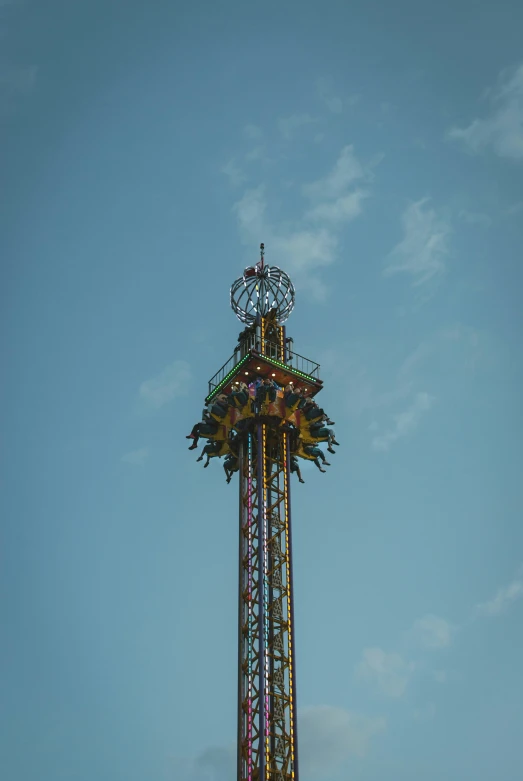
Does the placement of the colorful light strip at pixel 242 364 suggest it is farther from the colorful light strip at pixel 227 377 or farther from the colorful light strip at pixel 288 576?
the colorful light strip at pixel 288 576

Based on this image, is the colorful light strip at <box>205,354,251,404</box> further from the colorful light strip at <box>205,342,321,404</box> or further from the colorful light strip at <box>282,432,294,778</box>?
the colorful light strip at <box>282,432,294,778</box>

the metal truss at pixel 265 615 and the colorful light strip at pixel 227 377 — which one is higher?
the colorful light strip at pixel 227 377

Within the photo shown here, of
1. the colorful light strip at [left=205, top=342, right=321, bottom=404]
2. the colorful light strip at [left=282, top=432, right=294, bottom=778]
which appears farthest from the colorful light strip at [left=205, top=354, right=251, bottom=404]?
the colorful light strip at [left=282, top=432, right=294, bottom=778]

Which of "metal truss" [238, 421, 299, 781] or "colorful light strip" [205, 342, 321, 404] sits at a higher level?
"colorful light strip" [205, 342, 321, 404]

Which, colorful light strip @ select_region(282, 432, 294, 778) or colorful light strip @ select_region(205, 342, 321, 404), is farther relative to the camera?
colorful light strip @ select_region(205, 342, 321, 404)

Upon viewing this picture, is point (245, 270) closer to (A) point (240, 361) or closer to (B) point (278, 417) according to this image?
(A) point (240, 361)

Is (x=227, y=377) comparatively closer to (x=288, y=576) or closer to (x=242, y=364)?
(x=242, y=364)

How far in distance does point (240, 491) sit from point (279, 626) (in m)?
7.94

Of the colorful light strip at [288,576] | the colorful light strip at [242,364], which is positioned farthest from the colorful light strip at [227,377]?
the colorful light strip at [288,576]

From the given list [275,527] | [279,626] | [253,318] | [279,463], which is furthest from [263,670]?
[253,318]

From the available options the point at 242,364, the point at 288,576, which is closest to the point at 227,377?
the point at 242,364

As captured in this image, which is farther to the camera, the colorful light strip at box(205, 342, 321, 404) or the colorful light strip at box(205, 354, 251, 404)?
the colorful light strip at box(205, 354, 251, 404)

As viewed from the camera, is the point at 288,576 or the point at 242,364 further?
the point at 242,364

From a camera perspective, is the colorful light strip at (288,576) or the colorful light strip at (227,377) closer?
the colorful light strip at (288,576)
